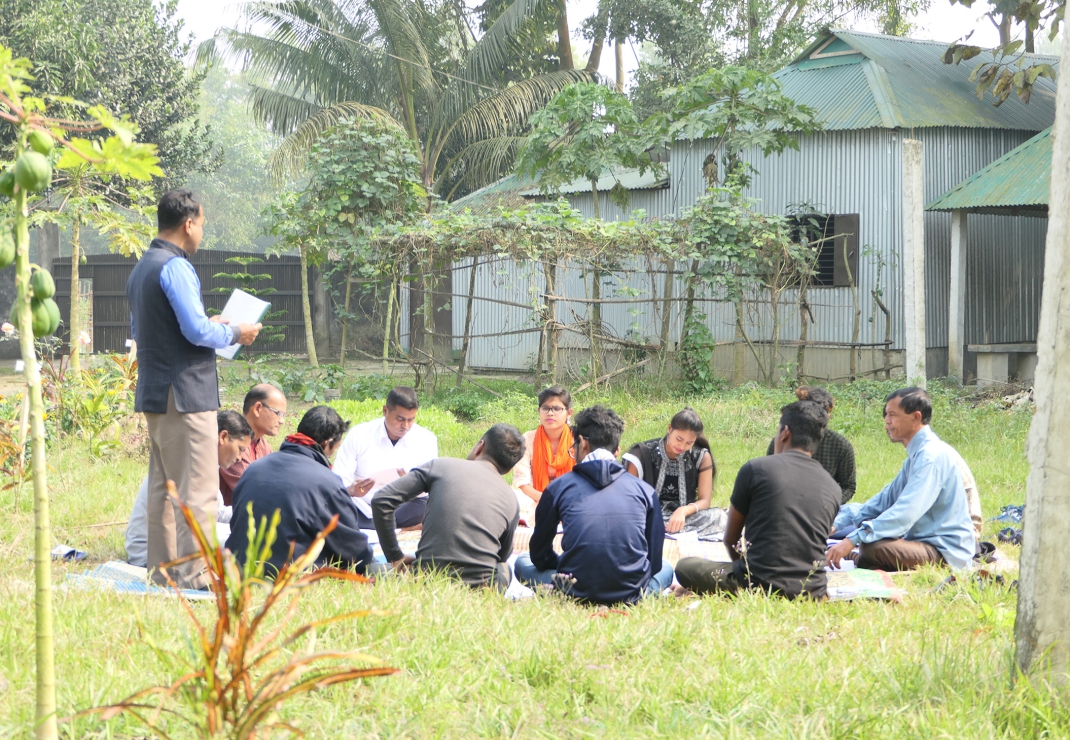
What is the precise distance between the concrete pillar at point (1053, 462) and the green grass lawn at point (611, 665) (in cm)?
16

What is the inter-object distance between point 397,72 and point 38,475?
19753 mm

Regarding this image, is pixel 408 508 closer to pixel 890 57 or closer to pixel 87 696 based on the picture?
pixel 87 696

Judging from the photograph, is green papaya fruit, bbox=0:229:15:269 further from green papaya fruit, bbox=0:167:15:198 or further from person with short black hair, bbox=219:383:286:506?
person with short black hair, bbox=219:383:286:506

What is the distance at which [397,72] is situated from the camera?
811 inches

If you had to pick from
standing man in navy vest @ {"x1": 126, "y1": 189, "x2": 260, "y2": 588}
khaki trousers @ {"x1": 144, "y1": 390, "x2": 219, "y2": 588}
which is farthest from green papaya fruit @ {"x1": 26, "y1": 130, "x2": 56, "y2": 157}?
khaki trousers @ {"x1": 144, "y1": 390, "x2": 219, "y2": 588}

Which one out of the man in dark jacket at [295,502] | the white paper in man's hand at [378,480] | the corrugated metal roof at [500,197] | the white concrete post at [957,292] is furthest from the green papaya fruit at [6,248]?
the corrugated metal roof at [500,197]

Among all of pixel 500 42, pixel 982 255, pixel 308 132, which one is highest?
pixel 500 42

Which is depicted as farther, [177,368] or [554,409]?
[554,409]

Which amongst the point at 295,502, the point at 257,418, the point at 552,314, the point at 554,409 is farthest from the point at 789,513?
the point at 552,314

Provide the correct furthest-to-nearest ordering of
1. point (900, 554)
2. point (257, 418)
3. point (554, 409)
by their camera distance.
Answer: point (554, 409), point (257, 418), point (900, 554)

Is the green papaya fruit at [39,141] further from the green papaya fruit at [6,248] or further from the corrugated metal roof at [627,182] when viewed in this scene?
the corrugated metal roof at [627,182]

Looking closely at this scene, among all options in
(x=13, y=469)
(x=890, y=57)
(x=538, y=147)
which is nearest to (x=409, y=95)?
(x=538, y=147)

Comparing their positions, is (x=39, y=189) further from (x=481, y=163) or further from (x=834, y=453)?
(x=481, y=163)

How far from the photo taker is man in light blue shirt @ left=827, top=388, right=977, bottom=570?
535 cm
